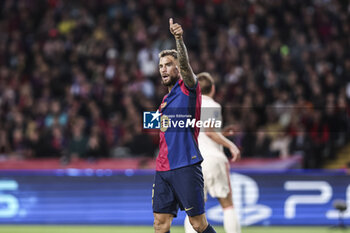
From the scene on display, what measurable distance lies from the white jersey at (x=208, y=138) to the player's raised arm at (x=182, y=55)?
1.59 m

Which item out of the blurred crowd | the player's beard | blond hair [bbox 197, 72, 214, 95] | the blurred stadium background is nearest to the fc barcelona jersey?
the player's beard

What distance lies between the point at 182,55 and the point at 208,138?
2284mm

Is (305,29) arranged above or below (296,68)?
above

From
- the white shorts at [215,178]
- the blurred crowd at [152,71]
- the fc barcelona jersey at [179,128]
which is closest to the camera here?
the fc barcelona jersey at [179,128]

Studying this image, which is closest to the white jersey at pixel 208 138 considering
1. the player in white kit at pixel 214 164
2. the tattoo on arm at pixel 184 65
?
the player in white kit at pixel 214 164

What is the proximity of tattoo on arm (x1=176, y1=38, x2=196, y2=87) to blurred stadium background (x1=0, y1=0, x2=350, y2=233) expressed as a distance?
195 inches

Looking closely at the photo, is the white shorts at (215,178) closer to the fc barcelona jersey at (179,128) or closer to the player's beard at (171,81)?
the fc barcelona jersey at (179,128)

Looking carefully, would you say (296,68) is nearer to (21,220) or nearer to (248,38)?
(248,38)

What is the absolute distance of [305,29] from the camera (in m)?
15.6

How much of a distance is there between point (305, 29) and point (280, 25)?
30.9 inches

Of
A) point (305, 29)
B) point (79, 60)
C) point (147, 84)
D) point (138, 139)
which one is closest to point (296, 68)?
point (305, 29)

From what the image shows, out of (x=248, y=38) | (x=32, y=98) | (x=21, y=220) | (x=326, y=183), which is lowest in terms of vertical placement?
(x=21, y=220)

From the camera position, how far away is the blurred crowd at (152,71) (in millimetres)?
12445

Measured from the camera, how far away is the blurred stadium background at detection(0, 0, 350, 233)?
1045 cm
